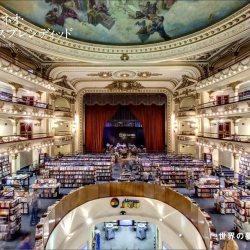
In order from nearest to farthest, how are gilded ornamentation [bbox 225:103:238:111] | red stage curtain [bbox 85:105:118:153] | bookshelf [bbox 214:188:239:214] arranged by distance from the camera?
1. bookshelf [bbox 214:188:239:214]
2. gilded ornamentation [bbox 225:103:238:111]
3. red stage curtain [bbox 85:105:118:153]

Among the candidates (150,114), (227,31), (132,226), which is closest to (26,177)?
(132,226)

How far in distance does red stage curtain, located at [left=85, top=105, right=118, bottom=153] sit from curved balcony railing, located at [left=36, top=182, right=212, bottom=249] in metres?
11.4

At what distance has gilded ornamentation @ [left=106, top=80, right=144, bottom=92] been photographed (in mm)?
21009

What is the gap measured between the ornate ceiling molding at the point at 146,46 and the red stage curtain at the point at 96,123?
29.5ft

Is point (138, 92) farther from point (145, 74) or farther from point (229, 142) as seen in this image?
point (229, 142)

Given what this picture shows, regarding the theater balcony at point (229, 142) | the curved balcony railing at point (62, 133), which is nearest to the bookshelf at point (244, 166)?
the theater balcony at point (229, 142)

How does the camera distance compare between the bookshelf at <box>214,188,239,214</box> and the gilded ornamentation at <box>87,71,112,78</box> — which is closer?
the bookshelf at <box>214,188,239,214</box>

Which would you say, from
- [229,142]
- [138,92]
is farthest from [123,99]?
[229,142]

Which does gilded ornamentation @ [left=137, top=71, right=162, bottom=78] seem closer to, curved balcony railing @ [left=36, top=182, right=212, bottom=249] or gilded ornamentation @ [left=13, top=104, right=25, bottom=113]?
gilded ornamentation @ [left=13, top=104, right=25, bottom=113]

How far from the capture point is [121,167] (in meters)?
16.8

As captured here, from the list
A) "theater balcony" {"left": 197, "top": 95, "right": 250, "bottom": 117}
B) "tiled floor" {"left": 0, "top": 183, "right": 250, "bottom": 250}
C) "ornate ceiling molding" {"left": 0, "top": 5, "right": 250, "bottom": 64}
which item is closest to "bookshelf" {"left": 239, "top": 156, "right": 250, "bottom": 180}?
"theater balcony" {"left": 197, "top": 95, "right": 250, "bottom": 117}

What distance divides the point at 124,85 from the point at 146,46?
6.91 m

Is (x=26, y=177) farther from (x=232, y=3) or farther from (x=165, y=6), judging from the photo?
(x=232, y=3)

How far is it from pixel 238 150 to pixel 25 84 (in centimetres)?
1263
